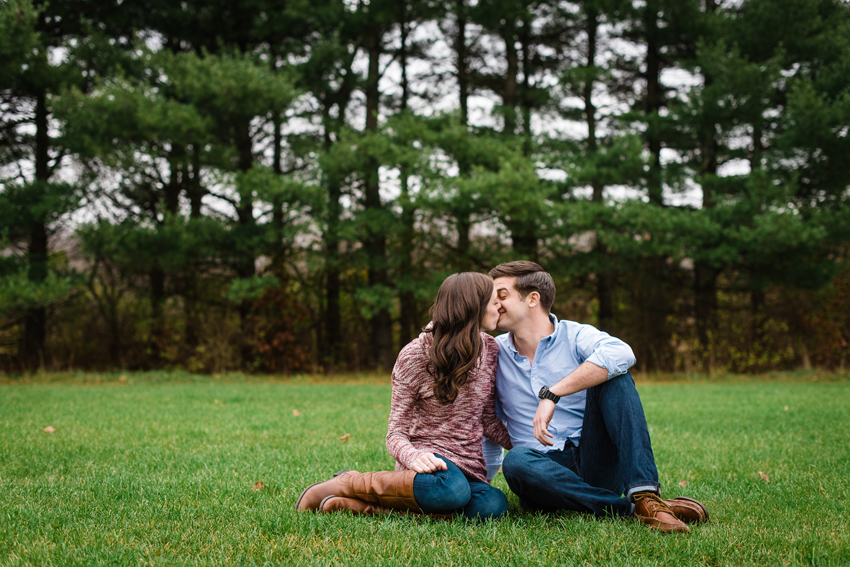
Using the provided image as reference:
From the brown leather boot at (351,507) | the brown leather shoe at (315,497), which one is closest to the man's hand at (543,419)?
the brown leather boot at (351,507)

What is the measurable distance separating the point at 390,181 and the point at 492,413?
11084 mm

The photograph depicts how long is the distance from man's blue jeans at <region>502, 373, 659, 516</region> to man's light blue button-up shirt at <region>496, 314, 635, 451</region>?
138 millimetres

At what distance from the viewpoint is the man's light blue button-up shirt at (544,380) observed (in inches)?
122

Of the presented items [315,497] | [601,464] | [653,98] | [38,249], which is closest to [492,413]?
[601,464]

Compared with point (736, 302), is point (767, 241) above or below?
above

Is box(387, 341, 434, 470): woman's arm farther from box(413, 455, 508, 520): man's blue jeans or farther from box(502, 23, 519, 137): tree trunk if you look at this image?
box(502, 23, 519, 137): tree trunk

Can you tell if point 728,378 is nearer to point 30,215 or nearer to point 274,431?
point 274,431

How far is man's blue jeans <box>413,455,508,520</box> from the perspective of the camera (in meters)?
2.74

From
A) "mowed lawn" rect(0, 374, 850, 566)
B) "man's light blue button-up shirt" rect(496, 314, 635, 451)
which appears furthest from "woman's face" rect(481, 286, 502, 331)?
"mowed lawn" rect(0, 374, 850, 566)

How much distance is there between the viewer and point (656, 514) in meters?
2.71

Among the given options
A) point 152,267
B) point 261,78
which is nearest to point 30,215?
point 152,267

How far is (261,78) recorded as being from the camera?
505 inches

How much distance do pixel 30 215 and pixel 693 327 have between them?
52.5 feet

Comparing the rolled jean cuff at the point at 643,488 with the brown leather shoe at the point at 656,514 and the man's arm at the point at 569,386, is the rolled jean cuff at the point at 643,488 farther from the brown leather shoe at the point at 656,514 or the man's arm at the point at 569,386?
the man's arm at the point at 569,386
